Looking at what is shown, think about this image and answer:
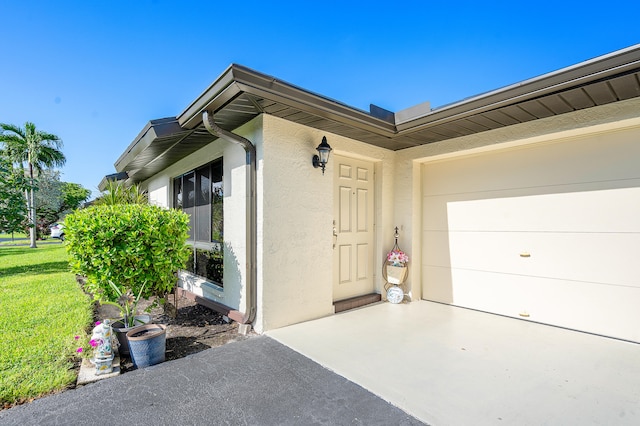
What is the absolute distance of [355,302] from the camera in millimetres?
4824

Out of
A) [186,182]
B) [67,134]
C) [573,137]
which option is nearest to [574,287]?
[573,137]

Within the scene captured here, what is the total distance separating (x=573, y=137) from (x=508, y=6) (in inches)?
102

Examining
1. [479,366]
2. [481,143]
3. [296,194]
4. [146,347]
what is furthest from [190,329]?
[481,143]

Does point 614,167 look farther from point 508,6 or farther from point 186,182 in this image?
point 186,182

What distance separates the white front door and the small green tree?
244cm

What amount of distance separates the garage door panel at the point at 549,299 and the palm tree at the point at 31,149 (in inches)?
760

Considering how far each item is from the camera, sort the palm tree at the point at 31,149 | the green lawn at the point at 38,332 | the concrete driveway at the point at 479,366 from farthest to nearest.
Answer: the palm tree at the point at 31,149, the green lawn at the point at 38,332, the concrete driveway at the point at 479,366

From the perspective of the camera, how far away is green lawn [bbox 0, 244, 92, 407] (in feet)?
8.13

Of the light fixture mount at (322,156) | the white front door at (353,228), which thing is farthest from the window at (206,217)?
the white front door at (353,228)

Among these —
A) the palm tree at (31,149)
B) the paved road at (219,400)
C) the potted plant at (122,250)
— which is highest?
the palm tree at (31,149)

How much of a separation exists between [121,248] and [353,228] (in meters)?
3.34

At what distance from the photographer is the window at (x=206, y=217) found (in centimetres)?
479

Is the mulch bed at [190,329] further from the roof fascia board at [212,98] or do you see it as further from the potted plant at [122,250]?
the roof fascia board at [212,98]

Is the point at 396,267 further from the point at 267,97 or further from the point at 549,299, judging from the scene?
the point at 267,97
